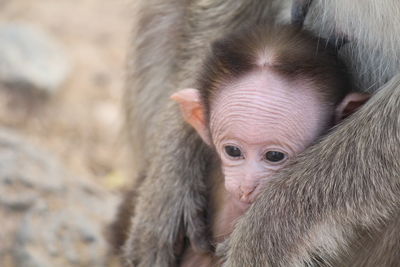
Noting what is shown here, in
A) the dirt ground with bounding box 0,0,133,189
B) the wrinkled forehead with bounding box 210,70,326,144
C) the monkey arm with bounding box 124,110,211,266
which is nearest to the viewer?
the wrinkled forehead with bounding box 210,70,326,144

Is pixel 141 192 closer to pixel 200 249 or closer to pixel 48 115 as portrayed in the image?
pixel 200 249

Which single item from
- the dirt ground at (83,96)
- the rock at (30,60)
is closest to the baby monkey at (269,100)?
the dirt ground at (83,96)

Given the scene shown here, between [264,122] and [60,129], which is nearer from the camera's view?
[264,122]

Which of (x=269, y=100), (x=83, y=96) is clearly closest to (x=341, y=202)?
(x=269, y=100)

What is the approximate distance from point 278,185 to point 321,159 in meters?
0.18

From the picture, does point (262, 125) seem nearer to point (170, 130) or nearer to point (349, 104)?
point (349, 104)

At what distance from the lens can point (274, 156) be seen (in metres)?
3.34

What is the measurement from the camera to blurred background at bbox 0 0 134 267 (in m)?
4.88

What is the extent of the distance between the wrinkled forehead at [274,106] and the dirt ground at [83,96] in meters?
2.20

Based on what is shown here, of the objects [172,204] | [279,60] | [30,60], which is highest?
[279,60]

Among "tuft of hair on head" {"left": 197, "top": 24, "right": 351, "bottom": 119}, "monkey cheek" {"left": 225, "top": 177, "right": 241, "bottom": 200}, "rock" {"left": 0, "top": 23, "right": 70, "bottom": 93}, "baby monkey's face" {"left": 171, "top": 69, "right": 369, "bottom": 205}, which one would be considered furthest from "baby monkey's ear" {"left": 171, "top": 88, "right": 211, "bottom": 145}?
"rock" {"left": 0, "top": 23, "right": 70, "bottom": 93}

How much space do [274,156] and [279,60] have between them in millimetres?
338

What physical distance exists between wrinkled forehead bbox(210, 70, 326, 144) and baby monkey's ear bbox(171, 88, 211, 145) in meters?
0.25

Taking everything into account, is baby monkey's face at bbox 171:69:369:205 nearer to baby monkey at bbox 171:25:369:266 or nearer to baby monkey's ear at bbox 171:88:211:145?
baby monkey at bbox 171:25:369:266
